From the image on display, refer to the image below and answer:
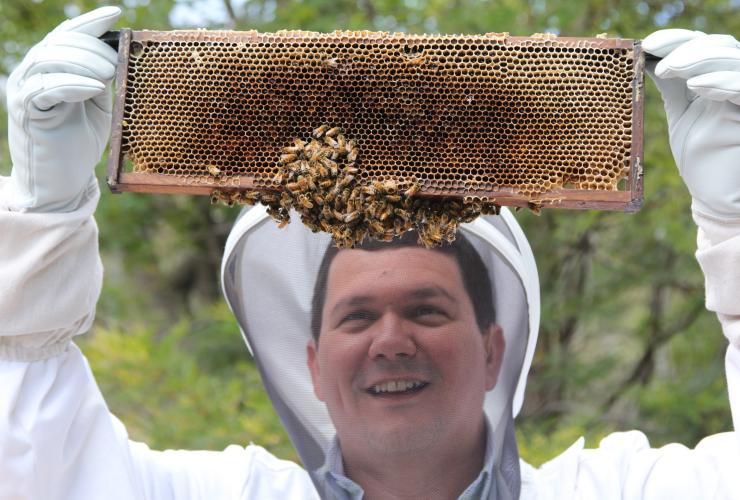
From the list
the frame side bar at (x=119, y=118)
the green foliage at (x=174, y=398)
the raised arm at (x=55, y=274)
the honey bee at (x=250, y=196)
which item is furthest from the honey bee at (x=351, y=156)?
the green foliage at (x=174, y=398)

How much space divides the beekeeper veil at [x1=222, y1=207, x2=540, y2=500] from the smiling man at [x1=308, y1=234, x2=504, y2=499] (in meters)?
0.04

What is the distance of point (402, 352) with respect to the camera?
309 cm

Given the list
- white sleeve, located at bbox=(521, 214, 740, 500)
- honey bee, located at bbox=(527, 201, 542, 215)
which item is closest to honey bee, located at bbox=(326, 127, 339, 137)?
honey bee, located at bbox=(527, 201, 542, 215)

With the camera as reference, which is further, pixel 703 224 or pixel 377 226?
pixel 703 224

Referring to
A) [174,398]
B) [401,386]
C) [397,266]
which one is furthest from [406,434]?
[174,398]

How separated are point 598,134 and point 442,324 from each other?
89 cm

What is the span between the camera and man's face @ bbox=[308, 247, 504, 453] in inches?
121

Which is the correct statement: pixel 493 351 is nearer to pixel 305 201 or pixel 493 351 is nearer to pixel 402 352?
pixel 402 352

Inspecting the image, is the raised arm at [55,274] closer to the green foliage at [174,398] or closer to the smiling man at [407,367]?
the smiling man at [407,367]

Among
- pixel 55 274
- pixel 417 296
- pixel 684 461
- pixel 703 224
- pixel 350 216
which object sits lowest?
pixel 684 461

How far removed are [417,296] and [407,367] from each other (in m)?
0.24

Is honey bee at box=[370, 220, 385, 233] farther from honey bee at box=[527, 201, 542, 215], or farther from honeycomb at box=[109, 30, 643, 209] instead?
honey bee at box=[527, 201, 542, 215]

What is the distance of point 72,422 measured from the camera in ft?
9.97

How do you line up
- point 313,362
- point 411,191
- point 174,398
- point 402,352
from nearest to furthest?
1. point 411,191
2. point 402,352
3. point 313,362
4. point 174,398
